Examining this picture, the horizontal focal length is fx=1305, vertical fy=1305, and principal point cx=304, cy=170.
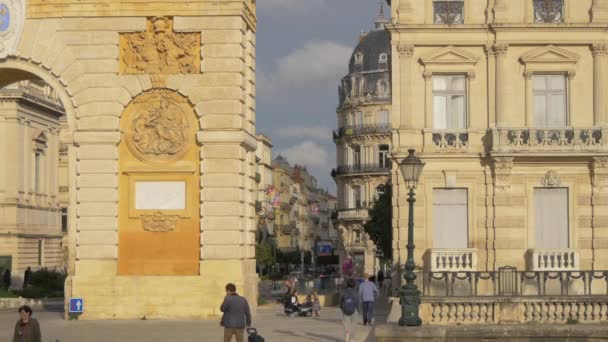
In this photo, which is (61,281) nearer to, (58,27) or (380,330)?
(58,27)

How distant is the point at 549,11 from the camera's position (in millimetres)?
41562

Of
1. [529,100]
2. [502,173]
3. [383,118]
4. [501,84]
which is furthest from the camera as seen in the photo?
[383,118]

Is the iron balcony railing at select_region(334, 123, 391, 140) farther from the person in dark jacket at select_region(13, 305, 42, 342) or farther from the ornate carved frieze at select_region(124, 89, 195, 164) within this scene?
the person in dark jacket at select_region(13, 305, 42, 342)

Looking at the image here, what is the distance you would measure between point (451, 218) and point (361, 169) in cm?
6377

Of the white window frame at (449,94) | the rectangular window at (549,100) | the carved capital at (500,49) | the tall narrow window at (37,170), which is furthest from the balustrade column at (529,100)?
the tall narrow window at (37,170)

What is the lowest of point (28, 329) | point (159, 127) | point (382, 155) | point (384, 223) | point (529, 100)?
point (28, 329)

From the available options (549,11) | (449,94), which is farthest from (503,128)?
(549,11)

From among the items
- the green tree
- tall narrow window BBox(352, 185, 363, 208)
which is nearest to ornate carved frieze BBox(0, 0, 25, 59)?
the green tree

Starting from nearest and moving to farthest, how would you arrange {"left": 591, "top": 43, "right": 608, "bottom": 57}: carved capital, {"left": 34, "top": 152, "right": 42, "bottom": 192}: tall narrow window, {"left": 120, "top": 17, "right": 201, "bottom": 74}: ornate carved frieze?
{"left": 120, "top": 17, "right": 201, "bottom": 74}: ornate carved frieze → {"left": 591, "top": 43, "right": 608, "bottom": 57}: carved capital → {"left": 34, "top": 152, "right": 42, "bottom": 192}: tall narrow window

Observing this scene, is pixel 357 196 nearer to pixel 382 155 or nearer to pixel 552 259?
pixel 382 155

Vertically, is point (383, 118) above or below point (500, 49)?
above

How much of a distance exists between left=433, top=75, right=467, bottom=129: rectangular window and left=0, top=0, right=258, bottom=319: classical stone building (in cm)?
682

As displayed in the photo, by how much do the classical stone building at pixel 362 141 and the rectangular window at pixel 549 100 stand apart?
2399 inches

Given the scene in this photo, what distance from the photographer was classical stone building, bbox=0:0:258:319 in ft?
123
